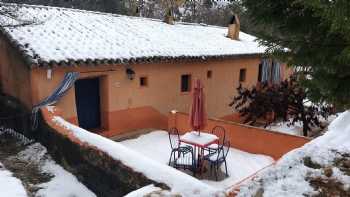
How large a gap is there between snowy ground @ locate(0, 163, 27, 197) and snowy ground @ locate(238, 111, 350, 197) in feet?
14.0

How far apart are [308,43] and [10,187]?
563 centimetres

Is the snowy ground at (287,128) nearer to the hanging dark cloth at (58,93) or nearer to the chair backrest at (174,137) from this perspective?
the chair backrest at (174,137)

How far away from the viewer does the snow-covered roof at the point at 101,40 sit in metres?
9.70

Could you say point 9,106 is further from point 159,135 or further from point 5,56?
point 159,135

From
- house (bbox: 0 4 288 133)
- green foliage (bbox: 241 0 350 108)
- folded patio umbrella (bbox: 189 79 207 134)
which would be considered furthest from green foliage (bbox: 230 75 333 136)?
green foliage (bbox: 241 0 350 108)

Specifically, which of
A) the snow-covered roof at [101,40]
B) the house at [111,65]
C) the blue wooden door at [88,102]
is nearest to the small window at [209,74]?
the house at [111,65]

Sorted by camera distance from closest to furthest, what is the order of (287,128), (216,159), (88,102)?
(216,159), (88,102), (287,128)

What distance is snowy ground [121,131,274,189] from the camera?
7863 mm

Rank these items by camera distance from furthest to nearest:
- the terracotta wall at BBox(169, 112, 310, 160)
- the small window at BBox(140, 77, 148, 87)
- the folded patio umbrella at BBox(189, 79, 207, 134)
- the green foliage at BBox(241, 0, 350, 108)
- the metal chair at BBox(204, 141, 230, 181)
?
the small window at BBox(140, 77, 148, 87)
the terracotta wall at BBox(169, 112, 310, 160)
the folded patio umbrella at BBox(189, 79, 207, 134)
the metal chair at BBox(204, 141, 230, 181)
the green foliage at BBox(241, 0, 350, 108)

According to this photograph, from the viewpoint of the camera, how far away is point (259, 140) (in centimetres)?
911

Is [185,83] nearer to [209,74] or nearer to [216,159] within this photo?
[209,74]

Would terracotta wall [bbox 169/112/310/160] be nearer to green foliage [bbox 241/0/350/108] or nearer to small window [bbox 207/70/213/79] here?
small window [bbox 207/70/213/79]

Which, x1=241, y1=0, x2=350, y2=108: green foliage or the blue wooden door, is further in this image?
the blue wooden door

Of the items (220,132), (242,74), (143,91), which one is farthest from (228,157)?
(242,74)
